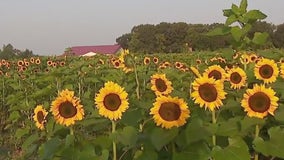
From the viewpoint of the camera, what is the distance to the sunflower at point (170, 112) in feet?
6.64

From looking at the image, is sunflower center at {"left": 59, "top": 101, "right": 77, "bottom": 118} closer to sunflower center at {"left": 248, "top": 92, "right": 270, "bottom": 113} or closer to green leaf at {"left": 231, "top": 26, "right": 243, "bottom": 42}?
→ sunflower center at {"left": 248, "top": 92, "right": 270, "bottom": 113}

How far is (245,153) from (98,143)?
0.66 m

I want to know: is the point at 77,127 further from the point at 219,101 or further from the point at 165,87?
the point at 219,101

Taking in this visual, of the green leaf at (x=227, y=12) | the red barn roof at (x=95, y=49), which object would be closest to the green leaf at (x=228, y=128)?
the green leaf at (x=227, y=12)

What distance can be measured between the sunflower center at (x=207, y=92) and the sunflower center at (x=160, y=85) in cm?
55

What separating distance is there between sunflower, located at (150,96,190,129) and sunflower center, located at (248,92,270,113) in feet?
0.88

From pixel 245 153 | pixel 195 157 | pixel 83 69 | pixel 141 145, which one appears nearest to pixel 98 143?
pixel 141 145

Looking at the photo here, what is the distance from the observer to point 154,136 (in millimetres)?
2035

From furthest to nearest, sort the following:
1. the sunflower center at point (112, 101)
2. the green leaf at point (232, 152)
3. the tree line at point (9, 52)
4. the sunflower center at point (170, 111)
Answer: the tree line at point (9, 52)
the sunflower center at point (112, 101)
the sunflower center at point (170, 111)
the green leaf at point (232, 152)

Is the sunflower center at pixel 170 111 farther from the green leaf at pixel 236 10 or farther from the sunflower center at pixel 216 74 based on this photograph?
the green leaf at pixel 236 10

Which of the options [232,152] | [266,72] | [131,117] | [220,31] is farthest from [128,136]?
[220,31]

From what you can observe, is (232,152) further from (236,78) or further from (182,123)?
(236,78)

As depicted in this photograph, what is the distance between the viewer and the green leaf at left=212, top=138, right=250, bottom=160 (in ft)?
6.34

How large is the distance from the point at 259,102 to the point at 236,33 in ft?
2.44
